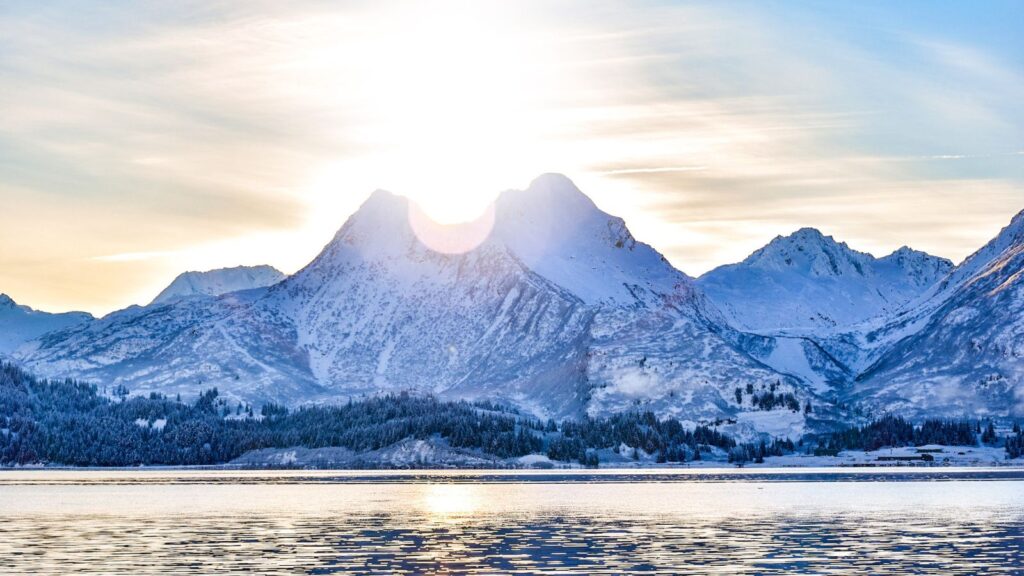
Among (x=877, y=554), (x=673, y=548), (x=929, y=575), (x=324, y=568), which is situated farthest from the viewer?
(x=673, y=548)

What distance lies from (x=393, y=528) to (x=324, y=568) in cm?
6201

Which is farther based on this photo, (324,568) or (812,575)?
(324,568)

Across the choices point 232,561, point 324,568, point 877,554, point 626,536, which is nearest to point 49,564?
point 232,561

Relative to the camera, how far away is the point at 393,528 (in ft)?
647

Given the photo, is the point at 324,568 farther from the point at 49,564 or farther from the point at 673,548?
the point at 673,548

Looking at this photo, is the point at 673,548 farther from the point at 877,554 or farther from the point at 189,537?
the point at 189,537

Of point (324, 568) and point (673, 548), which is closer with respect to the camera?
point (324, 568)

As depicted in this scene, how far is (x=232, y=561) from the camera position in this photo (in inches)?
5615

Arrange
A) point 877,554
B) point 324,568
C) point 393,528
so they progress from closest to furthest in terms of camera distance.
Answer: point 324,568 < point 877,554 < point 393,528

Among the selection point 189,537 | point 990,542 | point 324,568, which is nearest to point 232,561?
point 324,568

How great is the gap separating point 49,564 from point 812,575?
2919 inches

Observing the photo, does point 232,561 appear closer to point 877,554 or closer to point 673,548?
point 673,548

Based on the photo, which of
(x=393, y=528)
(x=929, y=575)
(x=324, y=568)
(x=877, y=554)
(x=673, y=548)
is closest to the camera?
(x=929, y=575)

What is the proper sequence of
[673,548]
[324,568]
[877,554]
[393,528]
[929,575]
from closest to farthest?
[929,575]
[324,568]
[877,554]
[673,548]
[393,528]
